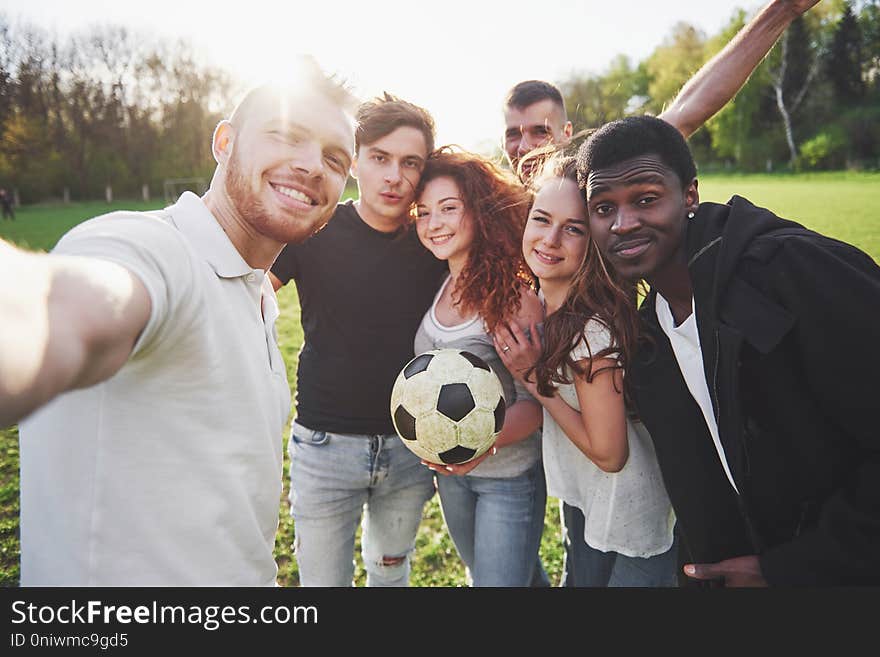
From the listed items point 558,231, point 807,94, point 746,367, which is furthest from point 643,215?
point 807,94

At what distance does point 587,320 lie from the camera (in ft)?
7.31

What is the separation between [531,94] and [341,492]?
3656 mm

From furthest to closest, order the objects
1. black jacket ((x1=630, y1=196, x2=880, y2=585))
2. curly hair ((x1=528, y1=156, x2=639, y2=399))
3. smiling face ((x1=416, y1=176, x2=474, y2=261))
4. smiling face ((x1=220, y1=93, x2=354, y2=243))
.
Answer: smiling face ((x1=416, y1=176, x2=474, y2=261)), curly hair ((x1=528, y1=156, x2=639, y2=399)), smiling face ((x1=220, y1=93, x2=354, y2=243)), black jacket ((x1=630, y1=196, x2=880, y2=585))

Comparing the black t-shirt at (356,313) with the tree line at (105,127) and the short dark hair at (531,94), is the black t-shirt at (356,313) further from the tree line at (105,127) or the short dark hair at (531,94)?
the tree line at (105,127)

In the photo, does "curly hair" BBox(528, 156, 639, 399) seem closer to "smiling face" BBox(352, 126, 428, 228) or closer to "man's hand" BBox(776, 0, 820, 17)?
"smiling face" BBox(352, 126, 428, 228)

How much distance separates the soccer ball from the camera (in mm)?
2232

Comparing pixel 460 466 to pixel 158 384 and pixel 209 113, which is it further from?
pixel 209 113

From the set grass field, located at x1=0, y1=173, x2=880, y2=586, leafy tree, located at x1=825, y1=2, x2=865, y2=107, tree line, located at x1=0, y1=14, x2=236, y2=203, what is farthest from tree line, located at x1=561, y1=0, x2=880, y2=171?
tree line, located at x1=0, y1=14, x2=236, y2=203

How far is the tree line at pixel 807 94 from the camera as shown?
40188 millimetres

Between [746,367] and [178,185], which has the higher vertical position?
[178,185]

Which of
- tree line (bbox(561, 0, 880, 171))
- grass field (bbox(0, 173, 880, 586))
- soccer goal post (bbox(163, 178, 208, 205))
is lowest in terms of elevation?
grass field (bbox(0, 173, 880, 586))

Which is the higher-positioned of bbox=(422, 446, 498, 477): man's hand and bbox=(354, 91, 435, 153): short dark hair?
bbox=(354, 91, 435, 153): short dark hair

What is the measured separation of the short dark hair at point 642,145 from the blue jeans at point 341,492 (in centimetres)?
186

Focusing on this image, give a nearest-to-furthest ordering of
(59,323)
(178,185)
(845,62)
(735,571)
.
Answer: (59,323) → (735,571) → (178,185) → (845,62)
